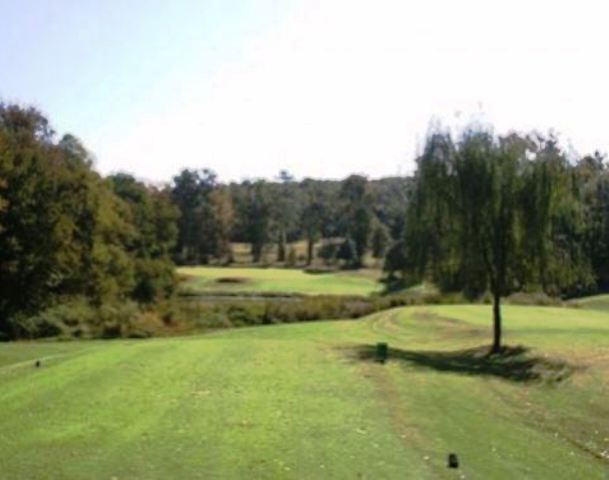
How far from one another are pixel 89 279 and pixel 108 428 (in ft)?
137

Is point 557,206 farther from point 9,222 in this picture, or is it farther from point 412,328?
point 9,222

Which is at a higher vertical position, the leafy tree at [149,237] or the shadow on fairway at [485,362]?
the leafy tree at [149,237]

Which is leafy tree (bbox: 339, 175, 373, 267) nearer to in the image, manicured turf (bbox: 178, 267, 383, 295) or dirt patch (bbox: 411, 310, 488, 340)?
manicured turf (bbox: 178, 267, 383, 295)

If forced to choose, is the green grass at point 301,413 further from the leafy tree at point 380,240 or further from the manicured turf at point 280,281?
the leafy tree at point 380,240

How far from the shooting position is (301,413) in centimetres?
1683

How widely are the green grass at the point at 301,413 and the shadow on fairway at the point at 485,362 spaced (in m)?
0.09

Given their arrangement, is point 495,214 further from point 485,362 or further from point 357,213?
point 357,213

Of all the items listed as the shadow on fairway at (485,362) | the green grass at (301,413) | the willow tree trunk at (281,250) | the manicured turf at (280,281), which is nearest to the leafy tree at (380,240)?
the manicured turf at (280,281)

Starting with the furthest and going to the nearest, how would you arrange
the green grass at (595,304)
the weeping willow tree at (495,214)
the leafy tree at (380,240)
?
1. the leafy tree at (380,240)
2. the green grass at (595,304)
3. the weeping willow tree at (495,214)

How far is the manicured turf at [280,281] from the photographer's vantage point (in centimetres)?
9331

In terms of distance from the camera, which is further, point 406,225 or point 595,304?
point 595,304

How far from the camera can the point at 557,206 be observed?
98.6 ft

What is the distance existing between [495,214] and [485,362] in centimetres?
510

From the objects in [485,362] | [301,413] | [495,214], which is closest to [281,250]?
[495,214]
